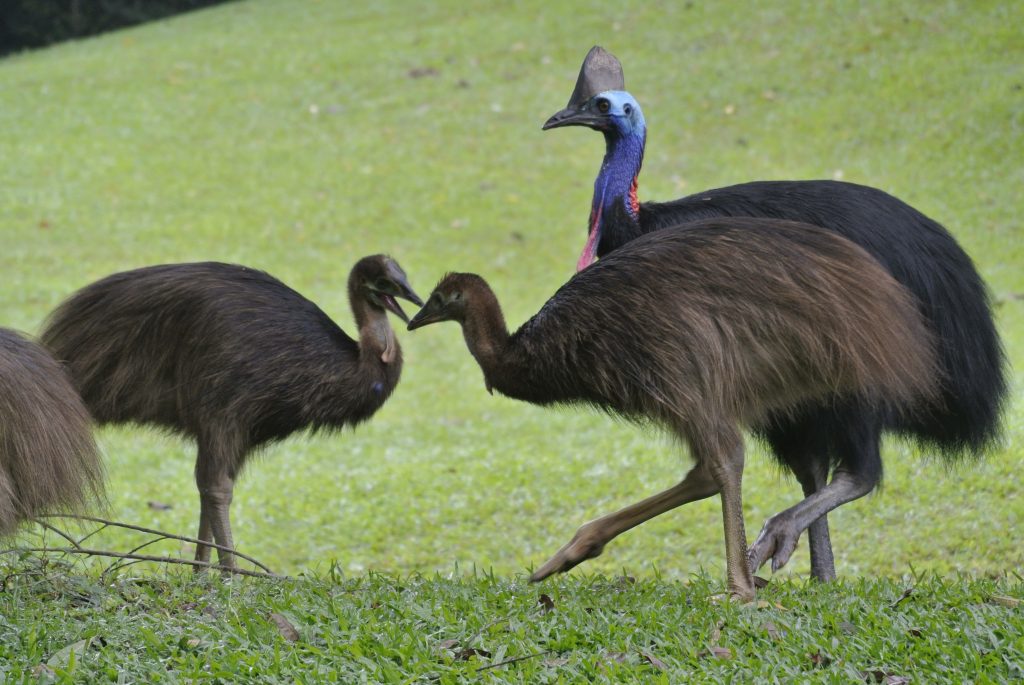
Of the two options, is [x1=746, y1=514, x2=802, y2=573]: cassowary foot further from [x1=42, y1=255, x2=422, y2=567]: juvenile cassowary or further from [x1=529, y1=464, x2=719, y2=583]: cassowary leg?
[x1=42, y1=255, x2=422, y2=567]: juvenile cassowary

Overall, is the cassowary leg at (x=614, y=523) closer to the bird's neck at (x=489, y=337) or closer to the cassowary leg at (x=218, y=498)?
the bird's neck at (x=489, y=337)

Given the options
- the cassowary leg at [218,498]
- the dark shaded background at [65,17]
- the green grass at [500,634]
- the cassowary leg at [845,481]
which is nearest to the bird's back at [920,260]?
the cassowary leg at [845,481]

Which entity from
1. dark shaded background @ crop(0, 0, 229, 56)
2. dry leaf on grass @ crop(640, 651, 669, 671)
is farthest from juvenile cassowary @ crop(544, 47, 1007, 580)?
dark shaded background @ crop(0, 0, 229, 56)

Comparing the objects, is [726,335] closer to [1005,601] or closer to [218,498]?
[1005,601]

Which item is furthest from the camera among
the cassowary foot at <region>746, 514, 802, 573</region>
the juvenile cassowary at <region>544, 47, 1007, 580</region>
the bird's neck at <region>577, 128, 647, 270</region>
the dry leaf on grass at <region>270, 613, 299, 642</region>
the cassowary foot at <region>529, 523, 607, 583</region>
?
the bird's neck at <region>577, 128, 647, 270</region>

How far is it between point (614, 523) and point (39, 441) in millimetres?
1960

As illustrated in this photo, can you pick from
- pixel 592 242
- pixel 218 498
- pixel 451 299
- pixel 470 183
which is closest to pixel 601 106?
pixel 592 242

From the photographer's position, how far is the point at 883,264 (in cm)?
527

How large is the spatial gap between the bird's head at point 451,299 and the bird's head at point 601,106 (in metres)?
1.04

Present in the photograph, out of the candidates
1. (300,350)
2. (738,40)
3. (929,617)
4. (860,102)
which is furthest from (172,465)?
(738,40)

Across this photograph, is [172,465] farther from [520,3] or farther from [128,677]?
[520,3]

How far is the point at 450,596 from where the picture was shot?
4605mm

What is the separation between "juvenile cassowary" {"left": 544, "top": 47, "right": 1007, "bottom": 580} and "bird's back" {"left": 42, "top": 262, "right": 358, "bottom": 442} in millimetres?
1253

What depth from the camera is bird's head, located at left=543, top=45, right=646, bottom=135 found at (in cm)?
585
